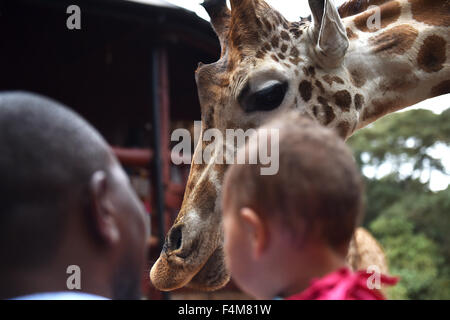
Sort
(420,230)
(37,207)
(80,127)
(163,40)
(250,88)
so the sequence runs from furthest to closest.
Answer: (420,230)
(163,40)
(250,88)
(80,127)
(37,207)

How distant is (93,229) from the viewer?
3.88 feet

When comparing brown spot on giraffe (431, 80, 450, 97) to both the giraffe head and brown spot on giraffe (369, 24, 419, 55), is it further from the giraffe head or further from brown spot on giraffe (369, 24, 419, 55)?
the giraffe head

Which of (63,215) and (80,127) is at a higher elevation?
(80,127)

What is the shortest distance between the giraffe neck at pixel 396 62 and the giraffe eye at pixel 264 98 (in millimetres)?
508

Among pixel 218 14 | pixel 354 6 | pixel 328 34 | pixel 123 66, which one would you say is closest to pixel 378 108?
pixel 328 34

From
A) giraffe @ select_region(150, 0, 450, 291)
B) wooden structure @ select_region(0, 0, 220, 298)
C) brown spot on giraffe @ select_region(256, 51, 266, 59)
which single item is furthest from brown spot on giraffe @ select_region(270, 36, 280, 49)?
wooden structure @ select_region(0, 0, 220, 298)

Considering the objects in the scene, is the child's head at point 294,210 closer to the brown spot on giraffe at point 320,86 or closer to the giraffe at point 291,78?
the giraffe at point 291,78

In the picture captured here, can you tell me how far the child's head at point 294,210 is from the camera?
1316 millimetres

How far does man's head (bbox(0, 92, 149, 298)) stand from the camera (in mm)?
1130

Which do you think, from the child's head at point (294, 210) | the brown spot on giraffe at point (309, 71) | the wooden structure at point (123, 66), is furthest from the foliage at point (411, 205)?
the child's head at point (294, 210)

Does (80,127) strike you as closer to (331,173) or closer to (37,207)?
(37,207)

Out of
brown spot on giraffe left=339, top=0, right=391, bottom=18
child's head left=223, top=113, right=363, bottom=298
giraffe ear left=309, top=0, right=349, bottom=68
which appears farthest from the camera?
brown spot on giraffe left=339, top=0, right=391, bottom=18
